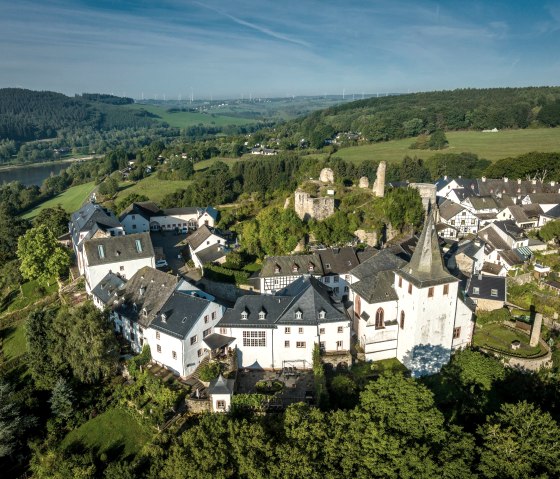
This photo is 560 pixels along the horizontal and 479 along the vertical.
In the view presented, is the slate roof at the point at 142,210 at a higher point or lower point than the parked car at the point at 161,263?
higher

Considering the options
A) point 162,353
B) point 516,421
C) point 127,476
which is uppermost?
point 516,421

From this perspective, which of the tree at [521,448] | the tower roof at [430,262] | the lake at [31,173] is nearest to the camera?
the tree at [521,448]

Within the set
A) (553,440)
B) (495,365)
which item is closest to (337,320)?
(495,365)

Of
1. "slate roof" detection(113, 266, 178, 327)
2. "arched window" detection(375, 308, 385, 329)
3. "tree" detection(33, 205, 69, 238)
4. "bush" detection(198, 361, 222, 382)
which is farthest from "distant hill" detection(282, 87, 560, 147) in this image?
"bush" detection(198, 361, 222, 382)

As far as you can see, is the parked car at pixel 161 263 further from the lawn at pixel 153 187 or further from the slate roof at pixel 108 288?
the lawn at pixel 153 187

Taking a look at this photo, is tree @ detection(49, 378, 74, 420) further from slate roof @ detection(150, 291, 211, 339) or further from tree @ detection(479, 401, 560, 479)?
tree @ detection(479, 401, 560, 479)

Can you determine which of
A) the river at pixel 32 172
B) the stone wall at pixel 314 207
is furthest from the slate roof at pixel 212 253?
the river at pixel 32 172

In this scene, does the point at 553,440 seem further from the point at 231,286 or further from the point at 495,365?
the point at 231,286
